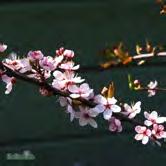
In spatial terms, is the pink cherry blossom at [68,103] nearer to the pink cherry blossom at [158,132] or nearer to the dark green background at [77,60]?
the pink cherry blossom at [158,132]

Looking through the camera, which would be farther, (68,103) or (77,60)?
(77,60)

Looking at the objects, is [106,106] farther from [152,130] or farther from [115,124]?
[152,130]

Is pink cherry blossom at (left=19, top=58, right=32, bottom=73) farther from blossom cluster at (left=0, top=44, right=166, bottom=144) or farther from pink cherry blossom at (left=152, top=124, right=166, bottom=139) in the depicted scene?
pink cherry blossom at (left=152, top=124, right=166, bottom=139)

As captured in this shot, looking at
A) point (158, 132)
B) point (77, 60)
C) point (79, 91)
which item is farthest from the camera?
point (77, 60)

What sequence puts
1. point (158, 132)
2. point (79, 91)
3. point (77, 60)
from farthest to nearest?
point (77, 60) < point (158, 132) < point (79, 91)

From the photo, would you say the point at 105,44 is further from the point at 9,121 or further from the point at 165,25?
the point at 9,121

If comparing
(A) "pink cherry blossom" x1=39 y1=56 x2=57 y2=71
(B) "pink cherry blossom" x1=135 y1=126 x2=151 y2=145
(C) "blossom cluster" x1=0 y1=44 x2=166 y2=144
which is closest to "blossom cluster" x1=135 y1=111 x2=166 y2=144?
(B) "pink cherry blossom" x1=135 y1=126 x2=151 y2=145

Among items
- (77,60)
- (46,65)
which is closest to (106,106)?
(46,65)

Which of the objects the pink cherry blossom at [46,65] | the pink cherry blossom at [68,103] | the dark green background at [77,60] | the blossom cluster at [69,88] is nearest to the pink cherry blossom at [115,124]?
the blossom cluster at [69,88]
